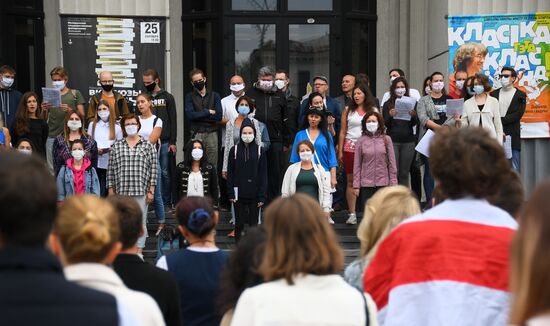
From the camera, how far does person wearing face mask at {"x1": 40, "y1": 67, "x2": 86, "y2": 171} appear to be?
1390 centimetres

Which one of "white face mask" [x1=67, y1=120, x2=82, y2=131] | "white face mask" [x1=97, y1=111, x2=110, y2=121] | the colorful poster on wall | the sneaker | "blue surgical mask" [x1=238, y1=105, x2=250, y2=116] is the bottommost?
the sneaker

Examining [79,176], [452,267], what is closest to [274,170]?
[79,176]

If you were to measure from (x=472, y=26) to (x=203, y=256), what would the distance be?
10245mm

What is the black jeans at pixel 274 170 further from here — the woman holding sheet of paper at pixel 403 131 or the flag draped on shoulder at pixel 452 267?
the flag draped on shoulder at pixel 452 267

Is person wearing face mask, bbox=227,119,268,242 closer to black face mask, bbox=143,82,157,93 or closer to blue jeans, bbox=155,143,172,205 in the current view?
blue jeans, bbox=155,143,172,205

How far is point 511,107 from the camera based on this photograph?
14.4 m

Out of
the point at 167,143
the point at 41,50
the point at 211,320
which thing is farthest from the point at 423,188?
the point at 211,320

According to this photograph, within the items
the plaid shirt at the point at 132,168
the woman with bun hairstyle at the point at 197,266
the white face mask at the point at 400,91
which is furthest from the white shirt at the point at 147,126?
the woman with bun hairstyle at the point at 197,266

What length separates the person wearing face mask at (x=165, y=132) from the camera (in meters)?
14.0

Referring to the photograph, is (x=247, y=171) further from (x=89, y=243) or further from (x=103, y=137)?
(x=89, y=243)

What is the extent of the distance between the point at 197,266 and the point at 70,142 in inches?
300

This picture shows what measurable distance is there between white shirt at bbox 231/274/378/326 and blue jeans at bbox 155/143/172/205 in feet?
32.7

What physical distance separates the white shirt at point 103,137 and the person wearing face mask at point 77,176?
1.24 ft

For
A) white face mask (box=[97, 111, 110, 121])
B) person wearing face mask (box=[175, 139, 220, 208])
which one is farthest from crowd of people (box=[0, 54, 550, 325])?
white face mask (box=[97, 111, 110, 121])
